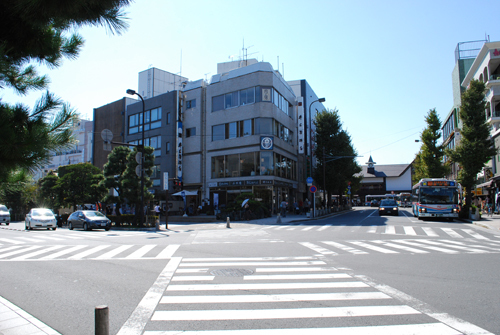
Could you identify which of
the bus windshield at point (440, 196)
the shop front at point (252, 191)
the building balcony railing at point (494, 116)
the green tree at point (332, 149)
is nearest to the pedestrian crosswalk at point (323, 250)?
the bus windshield at point (440, 196)

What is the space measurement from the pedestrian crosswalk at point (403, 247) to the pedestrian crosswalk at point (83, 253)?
5302 millimetres

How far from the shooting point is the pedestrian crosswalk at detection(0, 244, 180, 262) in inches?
424

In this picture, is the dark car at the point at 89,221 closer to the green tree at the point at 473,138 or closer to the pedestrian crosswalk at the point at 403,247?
the pedestrian crosswalk at the point at 403,247

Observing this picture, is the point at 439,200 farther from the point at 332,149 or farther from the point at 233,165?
the point at 233,165

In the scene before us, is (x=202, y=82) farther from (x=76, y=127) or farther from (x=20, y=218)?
(x=76, y=127)

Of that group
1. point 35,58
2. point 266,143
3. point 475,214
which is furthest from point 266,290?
point 266,143

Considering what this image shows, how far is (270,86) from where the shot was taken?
36.8 meters

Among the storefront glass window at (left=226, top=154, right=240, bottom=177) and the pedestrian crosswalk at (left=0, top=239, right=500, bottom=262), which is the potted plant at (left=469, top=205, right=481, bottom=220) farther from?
the storefront glass window at (left=226, top=154, right=240, bottom=177)

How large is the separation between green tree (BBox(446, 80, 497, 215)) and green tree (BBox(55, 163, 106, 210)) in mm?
34035

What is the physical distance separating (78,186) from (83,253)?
27.3 meters

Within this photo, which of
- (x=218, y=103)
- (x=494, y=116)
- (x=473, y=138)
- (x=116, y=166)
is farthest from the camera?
(x=218, y=103)

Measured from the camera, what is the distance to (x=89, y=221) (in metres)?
23.7

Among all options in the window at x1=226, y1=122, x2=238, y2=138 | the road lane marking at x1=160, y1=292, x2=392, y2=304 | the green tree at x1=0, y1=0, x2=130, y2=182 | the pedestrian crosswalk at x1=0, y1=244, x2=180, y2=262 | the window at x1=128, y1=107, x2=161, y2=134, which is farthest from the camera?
the window at x1=128, y1=107, x2=161, y2=134

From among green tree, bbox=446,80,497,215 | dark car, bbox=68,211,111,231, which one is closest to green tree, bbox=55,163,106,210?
dark car, bbox=68,211,111,231
